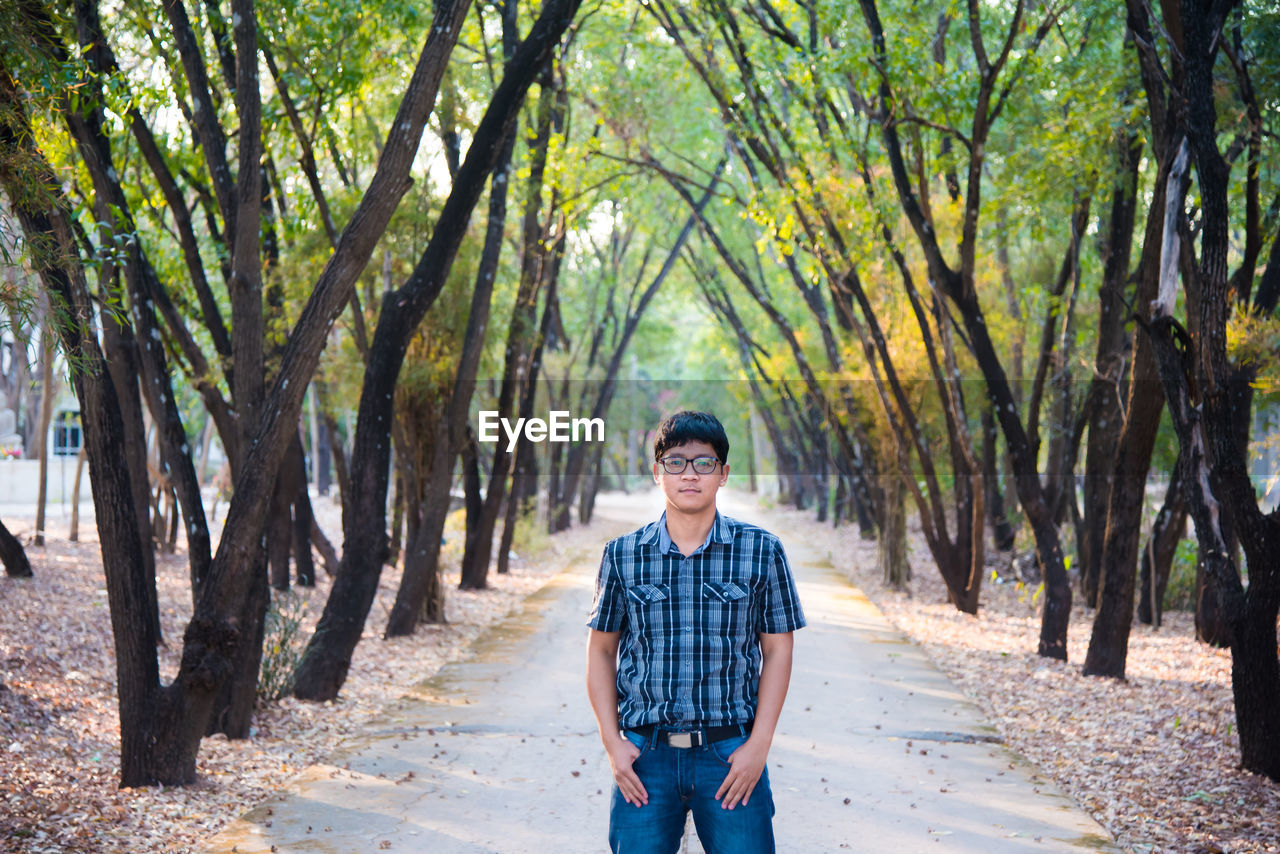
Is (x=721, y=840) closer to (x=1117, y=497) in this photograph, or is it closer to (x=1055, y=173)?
(x=1117, y=497)

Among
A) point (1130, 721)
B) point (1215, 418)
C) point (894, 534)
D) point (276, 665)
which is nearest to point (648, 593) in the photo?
point (1215, 418)

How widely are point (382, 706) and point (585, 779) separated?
2673 mm

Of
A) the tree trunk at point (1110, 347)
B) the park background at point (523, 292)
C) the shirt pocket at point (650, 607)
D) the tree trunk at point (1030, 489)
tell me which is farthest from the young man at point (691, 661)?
the tree trunk at point (1030, 489)

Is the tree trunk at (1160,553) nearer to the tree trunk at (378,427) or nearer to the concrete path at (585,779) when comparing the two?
the concrete path at (585,779)

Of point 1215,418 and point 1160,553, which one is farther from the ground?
point 1215,418

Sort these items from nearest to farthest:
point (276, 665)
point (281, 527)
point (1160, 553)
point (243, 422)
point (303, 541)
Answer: point (243, 422)
point (276, 665)
point (281, 527)
point (1160, 553)
point (303, 541)

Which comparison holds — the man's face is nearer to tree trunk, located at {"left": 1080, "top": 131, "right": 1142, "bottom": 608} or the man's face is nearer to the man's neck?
the man's neck

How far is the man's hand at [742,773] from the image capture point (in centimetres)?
288

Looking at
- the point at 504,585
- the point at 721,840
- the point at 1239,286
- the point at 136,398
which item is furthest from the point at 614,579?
the point at 504,585

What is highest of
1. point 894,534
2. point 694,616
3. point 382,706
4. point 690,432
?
point 690,432

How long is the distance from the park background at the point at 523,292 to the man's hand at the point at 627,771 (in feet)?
9.44

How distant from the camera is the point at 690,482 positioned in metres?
A: 3.01

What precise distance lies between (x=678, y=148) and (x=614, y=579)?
19063 millimetres

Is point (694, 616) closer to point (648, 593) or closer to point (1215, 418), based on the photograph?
point (648, 593)
